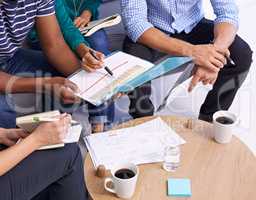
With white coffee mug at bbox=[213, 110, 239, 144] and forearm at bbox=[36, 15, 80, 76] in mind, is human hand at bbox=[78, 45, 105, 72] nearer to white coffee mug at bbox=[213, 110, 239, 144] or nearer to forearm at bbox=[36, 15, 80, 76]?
forearm at bbox=[36, 15, 80, 76]

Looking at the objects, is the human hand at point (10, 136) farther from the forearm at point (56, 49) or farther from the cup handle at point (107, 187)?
the forearm at point (56, 49)

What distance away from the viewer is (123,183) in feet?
3.51

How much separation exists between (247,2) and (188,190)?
2.48 metres

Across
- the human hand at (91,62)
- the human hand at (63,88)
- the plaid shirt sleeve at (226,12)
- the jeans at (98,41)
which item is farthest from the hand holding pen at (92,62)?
the plaid shirt sleeve at (226,12)

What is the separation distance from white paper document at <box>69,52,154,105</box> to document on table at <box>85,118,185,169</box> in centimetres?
13

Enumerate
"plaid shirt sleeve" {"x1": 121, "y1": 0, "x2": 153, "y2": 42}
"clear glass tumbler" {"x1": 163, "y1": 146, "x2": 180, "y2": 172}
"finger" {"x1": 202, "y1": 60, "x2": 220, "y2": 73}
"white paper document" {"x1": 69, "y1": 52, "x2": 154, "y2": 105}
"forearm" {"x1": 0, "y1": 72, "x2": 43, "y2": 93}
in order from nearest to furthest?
"clear glass tumbler" {"x1": 163, "y1": 146, "x2": 180, "y2": 172} → "white paper document" {"x1": 69, "y1": 52, "x2": 154, "y2": 105} → "forearm" {"x1": 0, "y1": 72, "x2": 43, "y2": 93} → "finger" {"x1": 202, "y1": 60, "x2": 220, "y2": 73} → "plaid shirt sleeve" {"x1": 121, "y1": 0, "x2": 153, "y2": 42}

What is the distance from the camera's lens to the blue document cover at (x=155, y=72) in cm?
141

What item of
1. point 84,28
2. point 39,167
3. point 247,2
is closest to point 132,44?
point 84,28

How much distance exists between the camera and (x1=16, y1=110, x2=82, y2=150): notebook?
1.16 meters

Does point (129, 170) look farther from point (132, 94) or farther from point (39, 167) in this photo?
point (132, 94)

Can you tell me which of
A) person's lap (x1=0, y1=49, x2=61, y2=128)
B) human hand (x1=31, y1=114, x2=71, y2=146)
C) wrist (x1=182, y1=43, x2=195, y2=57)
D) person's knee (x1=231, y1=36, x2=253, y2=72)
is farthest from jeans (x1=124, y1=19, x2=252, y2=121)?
human hand (x1=31, y1=114, x2=71, y2=146)

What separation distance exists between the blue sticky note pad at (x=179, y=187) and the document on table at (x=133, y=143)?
10cm

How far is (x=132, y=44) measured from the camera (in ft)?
5.85

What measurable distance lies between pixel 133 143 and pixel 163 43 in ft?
1.86
